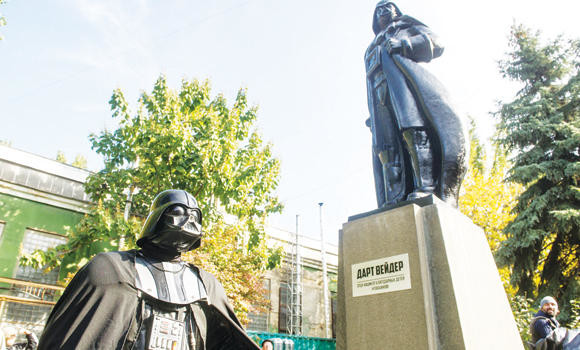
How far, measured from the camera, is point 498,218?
1644 centimetres

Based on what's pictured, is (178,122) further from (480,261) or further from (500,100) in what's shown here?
(500,100)

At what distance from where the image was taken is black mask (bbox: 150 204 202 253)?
8.17 ft

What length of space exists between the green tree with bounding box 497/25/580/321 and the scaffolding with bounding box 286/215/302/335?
898 cm

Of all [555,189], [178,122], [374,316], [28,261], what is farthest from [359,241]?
[555,189]

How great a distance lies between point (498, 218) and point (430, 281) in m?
15.1

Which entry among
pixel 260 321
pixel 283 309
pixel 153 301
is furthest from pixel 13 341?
pixel 283 309

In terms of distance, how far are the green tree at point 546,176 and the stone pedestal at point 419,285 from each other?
9.62m

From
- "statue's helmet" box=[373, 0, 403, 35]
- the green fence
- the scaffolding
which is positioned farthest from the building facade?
"statue's helmet" box=[373, 0, 403, 35]

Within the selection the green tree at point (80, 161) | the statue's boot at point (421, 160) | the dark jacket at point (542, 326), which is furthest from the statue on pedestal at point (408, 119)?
the green tree at point (80, 161)

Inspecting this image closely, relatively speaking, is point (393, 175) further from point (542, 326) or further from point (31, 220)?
point (31, 220)

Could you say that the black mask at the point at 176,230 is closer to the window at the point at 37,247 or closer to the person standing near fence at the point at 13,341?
the person standing near fence at the point at 13,341

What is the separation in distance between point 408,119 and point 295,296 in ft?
55.1

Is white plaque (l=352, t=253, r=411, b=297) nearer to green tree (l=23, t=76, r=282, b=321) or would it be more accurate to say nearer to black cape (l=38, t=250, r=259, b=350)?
black cape (l=38, t=250, r=259, b=350)

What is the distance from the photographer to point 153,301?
227cm
